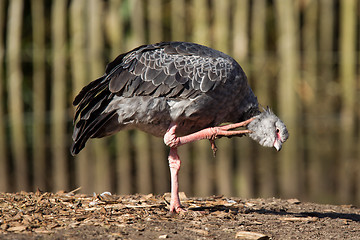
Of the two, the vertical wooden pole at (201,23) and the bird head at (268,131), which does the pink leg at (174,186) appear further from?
the vertical wooden pole at (201,23)

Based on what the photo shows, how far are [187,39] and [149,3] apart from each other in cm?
85

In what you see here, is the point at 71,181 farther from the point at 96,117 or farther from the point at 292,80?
the point at 292,80

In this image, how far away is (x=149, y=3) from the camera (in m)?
9.40

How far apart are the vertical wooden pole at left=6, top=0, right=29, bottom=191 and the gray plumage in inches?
114

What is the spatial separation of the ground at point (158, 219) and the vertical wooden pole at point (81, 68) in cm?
232

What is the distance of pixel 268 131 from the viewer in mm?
6609

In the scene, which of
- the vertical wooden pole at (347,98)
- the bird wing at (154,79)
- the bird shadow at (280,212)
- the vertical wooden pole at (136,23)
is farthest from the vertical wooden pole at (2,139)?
the vertical wooden pole at (347,98)

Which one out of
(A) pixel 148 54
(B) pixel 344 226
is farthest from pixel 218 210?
(A) pixel 148 54

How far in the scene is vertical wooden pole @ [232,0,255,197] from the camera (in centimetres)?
923

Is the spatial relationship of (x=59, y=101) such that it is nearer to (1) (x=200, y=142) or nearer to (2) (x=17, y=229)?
(1) (x=200, y=142)

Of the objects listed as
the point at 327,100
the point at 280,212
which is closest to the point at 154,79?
the point at 280,212

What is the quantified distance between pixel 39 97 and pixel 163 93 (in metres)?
3.55

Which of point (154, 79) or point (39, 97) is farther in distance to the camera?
point (39, 97)

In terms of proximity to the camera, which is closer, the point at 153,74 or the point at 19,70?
the point at 153,74
